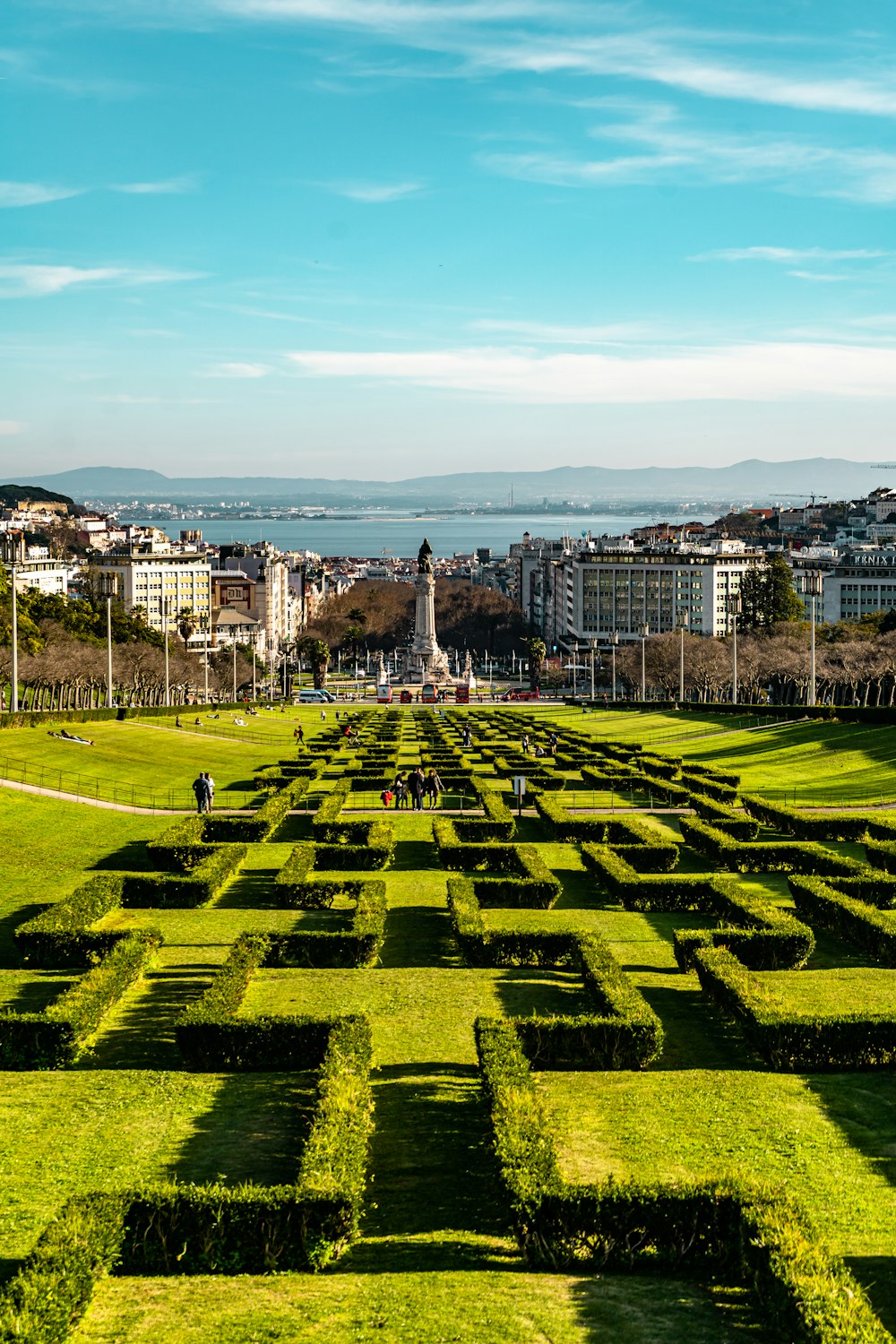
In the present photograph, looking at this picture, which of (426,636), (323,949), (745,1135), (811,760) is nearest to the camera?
(745,1135)

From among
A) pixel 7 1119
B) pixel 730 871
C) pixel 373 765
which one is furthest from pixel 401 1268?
pixel 373 765

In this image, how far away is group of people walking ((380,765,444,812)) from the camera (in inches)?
1700

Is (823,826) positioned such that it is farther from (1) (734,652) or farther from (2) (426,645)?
(2) (426,645)

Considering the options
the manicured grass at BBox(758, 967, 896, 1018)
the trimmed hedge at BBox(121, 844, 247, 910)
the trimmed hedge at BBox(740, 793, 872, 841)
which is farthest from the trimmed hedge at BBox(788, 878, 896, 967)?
the trimmed hedge at BBox(121, 844, 247, 910)

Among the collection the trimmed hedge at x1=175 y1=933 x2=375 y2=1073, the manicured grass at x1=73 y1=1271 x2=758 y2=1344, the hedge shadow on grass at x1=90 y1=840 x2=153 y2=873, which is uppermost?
the trimmed hedge at x1=175 y1=933 x2=375 y2=1073

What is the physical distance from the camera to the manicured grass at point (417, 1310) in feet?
35.7

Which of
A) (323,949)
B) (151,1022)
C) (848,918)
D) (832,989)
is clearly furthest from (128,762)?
(832,989)

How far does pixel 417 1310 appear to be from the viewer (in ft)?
36.9

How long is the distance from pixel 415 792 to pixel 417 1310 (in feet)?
105

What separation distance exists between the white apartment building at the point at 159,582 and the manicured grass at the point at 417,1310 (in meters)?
172

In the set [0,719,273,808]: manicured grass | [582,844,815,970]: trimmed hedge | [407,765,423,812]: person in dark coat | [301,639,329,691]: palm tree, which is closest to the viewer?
[582,844,815,970]: trimmed hedge

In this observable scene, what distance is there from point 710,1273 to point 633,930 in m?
13.9

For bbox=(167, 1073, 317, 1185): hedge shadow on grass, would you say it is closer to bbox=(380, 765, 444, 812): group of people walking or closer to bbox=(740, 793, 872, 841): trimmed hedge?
bbox=(740, 793, 872, 841): trimmed hedge

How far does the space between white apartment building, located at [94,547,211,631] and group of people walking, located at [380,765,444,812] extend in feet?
459
